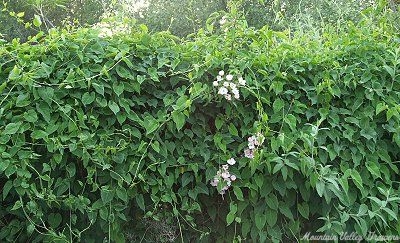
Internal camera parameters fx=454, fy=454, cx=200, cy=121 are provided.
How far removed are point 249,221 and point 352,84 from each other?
2.73ft

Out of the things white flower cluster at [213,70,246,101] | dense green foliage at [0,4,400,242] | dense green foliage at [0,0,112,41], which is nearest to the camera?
dense green foliage at [0,4,400,242]

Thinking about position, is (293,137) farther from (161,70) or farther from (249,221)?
(161,70)

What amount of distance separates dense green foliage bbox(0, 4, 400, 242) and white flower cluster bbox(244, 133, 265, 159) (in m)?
0.03

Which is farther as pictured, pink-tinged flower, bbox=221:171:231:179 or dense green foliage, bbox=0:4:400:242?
pink-tinged flower, bbox=221:171:231:179

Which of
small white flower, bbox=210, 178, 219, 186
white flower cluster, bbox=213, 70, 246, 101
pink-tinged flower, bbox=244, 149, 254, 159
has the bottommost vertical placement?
small white flower, bbox=210, 178, 219, 186

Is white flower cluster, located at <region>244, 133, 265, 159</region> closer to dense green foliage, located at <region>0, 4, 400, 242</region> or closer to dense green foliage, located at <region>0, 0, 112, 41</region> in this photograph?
dense green foliage, located at <region>0, 4, 400, 242</region>

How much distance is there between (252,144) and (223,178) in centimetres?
20

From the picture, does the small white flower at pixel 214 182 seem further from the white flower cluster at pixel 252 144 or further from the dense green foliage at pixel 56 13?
the dense green foliage at pixel 56 13

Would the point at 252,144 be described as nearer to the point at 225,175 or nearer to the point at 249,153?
the point at 249,153

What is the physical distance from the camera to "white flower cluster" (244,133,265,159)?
2.00 metres

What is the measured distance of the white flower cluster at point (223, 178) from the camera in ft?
6.72

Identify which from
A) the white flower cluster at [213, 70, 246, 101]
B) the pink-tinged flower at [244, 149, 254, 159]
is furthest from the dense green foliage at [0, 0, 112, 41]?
the pink-tinged flower at [244, 149, 254, 159]

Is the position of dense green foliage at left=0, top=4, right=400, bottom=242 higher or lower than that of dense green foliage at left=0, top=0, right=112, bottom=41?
higher

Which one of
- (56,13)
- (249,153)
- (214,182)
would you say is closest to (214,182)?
(214,182)
